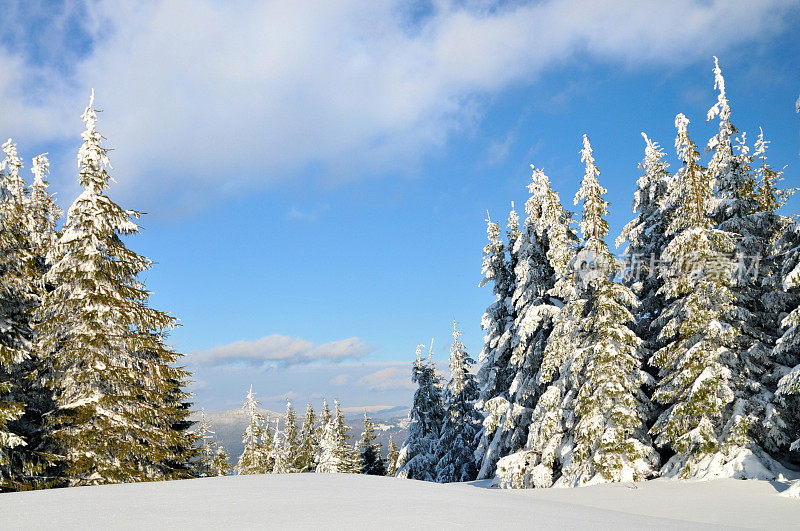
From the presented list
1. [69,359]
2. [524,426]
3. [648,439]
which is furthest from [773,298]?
[69,359]

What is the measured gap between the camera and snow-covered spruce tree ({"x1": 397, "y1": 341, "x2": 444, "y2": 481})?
120ft

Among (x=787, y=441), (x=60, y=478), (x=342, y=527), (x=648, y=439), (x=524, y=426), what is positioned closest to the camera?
(x=342, y=527)

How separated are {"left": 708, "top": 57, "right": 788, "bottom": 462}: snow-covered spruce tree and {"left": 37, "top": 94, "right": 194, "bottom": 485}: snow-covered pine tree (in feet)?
64.8

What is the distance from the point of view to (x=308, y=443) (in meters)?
61.0

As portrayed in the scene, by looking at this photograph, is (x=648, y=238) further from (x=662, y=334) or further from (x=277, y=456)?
(x=277, y=456)

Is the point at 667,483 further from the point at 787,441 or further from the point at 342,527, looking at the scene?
the point at 342,527

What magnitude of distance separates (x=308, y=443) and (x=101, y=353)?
163 ft

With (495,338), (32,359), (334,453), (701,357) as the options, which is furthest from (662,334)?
(334,453)

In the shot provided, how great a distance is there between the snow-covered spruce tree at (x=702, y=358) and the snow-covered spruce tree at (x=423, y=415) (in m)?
19.4

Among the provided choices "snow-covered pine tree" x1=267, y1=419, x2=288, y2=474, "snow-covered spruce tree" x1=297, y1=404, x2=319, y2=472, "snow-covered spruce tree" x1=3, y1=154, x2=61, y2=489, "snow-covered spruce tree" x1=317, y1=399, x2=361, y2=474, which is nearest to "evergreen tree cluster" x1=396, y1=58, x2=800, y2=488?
"snow-covered spruce tree" x1=3, y1=154, x2=61, y2=489

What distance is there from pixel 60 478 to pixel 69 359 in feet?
11.3

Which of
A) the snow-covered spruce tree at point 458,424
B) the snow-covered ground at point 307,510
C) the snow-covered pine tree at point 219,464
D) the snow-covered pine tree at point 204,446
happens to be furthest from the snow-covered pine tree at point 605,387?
the snow-covered pine tree at point 219,464

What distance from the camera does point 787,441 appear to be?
17.1 metres

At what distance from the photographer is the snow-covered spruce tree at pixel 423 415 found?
120 feet
